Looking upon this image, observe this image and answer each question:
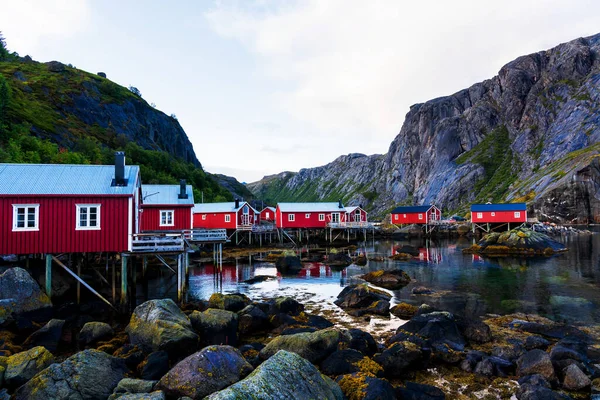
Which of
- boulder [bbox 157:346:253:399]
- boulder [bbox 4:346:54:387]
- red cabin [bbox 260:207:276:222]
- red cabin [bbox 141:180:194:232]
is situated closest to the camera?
boulder [bbox 157:346:253:399]

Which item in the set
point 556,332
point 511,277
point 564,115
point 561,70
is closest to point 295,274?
point 511,277

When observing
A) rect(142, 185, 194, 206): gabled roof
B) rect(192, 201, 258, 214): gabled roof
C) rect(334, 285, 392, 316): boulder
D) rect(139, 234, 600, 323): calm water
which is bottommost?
rect(139, 234, 600, 323): calm water

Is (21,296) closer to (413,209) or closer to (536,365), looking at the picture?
(536,365)

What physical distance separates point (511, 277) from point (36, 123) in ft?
265

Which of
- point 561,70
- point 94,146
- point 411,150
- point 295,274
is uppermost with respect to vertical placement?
point 561,70

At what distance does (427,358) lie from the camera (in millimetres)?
13938

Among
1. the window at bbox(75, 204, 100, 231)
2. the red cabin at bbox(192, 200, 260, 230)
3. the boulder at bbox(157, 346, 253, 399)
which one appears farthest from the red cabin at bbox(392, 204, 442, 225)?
the boulder at bbox(157, 346, 253, 399)

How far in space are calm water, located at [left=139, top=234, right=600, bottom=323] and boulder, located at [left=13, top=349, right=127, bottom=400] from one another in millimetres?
15934

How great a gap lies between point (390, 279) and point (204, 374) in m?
22.8

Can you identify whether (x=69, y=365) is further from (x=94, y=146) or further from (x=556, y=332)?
(x=94, y=146)

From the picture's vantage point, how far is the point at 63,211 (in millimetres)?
21703

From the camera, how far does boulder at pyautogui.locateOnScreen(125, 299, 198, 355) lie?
14016mm

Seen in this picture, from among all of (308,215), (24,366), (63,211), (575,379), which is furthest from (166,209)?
(308,215)

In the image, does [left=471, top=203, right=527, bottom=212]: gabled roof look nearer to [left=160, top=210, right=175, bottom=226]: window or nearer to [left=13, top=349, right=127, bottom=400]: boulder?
[left=160, top=210, right=175, bottom=226]: window
